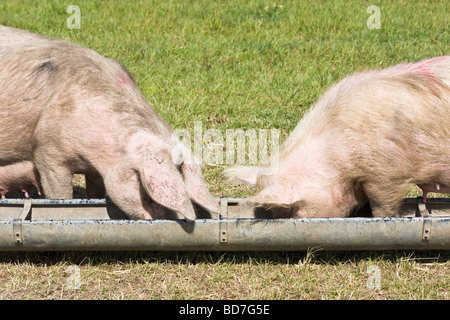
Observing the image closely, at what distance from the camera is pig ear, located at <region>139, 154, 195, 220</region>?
377cm

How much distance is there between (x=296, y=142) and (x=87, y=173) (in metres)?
1.42

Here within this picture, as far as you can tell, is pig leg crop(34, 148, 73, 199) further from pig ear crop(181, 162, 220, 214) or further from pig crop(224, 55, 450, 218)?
pig crop(224, 55, 450, 218)

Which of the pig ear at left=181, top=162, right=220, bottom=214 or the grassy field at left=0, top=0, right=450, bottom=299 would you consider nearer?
the pig ear at left=181, top=162, right=220, bottom=214

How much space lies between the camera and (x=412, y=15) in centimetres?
991

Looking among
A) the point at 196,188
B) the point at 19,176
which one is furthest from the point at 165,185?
the point at 19,176

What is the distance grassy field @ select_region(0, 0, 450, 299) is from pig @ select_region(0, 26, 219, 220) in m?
0.46

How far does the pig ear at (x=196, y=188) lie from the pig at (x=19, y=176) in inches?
48.2

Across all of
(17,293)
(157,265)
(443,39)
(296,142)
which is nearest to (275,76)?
(443,39)

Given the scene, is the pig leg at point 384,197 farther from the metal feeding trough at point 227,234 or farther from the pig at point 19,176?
the pig at point 19,176

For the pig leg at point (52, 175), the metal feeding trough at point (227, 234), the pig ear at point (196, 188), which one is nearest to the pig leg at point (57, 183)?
the pig leg at point (52, 175)

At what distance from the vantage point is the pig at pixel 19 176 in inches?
183

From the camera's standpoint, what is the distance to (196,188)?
3990 millimetres

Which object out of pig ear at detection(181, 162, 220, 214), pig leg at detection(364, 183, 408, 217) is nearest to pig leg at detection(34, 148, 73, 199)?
pig ear at detection(181, 162, 220, 214)

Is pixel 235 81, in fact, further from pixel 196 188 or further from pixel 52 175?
pixel 196 188
